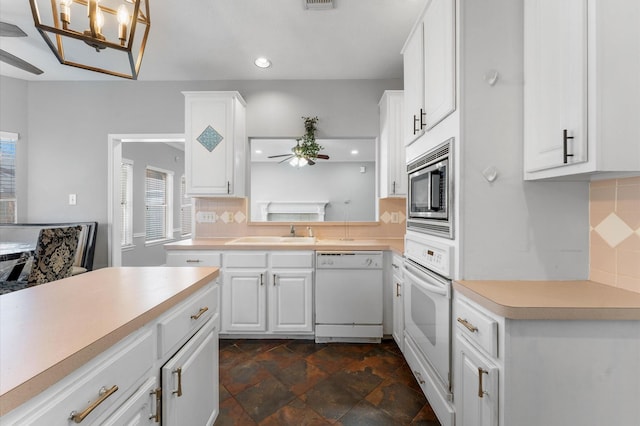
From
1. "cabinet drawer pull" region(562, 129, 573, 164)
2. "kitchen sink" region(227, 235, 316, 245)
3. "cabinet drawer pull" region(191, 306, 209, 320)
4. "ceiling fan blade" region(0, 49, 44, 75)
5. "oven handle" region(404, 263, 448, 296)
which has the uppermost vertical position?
"ceiling fan blade" region(0, 49, 44, 75)

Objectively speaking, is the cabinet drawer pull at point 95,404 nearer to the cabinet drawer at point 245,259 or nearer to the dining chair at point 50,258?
the cabinet drawer at point 245,259

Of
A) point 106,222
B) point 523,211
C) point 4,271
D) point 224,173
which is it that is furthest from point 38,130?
point 523,211

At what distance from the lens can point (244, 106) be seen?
3.23m

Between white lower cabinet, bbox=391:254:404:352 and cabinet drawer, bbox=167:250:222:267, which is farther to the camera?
cabinet drawer, bbox=167:250:222:267

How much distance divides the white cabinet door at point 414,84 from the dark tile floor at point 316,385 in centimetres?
170

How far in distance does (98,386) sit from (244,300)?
196 cm

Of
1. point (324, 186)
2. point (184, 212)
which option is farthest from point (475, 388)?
point (184, 212)

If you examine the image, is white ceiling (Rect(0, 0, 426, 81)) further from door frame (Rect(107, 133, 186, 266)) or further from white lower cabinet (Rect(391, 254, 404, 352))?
white lower cabinet (Rect(391, 254, 404, 352))

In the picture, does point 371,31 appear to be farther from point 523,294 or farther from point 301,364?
point 301,364

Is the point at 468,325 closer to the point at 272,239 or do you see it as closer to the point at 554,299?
the point at 554,299

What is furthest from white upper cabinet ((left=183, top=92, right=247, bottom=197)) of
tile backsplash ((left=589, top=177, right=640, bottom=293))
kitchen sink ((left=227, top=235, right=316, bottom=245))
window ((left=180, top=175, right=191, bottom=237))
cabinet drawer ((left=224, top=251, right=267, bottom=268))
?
window ((left=180, top=175, right=191, bottom=237))

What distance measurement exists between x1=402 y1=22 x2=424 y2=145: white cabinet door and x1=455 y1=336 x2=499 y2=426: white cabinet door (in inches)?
50.7

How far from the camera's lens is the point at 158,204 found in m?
5.45

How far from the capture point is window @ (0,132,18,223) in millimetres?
3256
